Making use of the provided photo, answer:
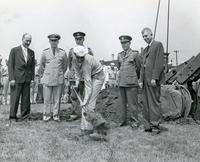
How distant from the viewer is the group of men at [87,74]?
6664mm

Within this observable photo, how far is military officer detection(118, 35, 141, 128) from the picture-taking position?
7777 millimetres

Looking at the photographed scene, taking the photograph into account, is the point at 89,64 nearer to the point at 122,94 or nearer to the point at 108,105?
the point at 122,94

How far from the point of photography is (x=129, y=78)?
25.5 feet

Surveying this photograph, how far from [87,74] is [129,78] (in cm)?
149

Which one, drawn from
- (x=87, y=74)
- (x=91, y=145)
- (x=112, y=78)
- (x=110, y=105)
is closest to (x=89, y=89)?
(x=87, y=74)

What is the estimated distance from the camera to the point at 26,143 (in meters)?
5.81

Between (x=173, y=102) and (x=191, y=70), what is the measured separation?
907mm

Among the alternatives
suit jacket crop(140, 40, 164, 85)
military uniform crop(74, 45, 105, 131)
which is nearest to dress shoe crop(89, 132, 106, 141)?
military uniform crop(74, 45, 105, 131)

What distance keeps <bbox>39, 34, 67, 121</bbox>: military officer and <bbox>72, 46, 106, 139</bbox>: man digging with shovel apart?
4.90 feet

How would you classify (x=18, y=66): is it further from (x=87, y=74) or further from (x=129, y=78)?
(x=129, y=78)

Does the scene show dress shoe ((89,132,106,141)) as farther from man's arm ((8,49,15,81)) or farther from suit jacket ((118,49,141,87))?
man's arm ((8,49,15,81))

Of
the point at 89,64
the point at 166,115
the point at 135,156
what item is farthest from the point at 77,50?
the point at 166,115

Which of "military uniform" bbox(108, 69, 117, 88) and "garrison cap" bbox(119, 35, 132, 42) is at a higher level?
"garrison cap" bbox(119, 35, 132, 42)

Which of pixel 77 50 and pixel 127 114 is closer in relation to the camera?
pixel 77 50
